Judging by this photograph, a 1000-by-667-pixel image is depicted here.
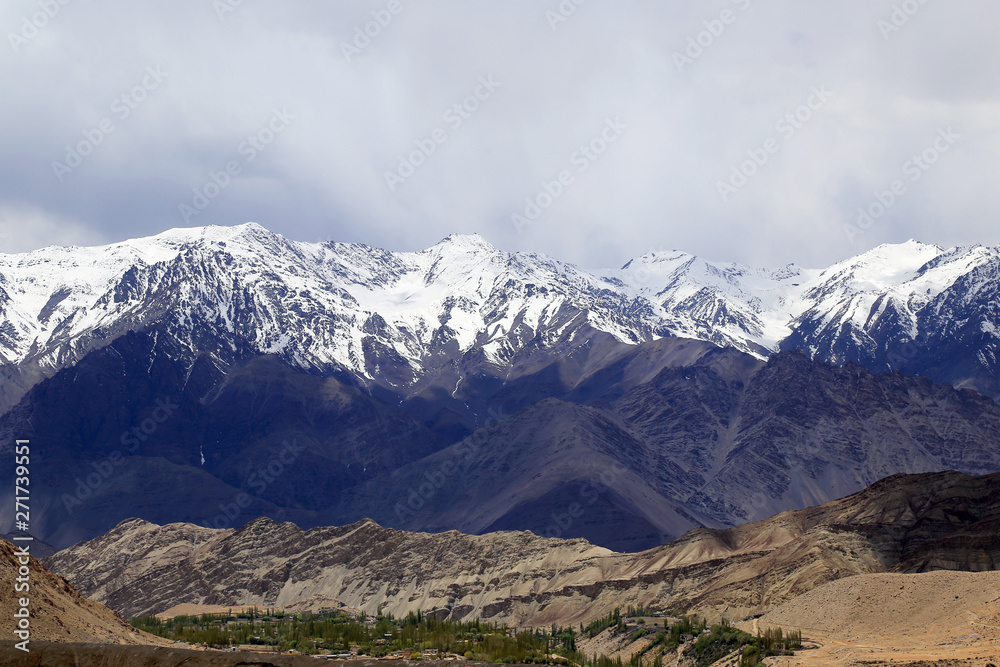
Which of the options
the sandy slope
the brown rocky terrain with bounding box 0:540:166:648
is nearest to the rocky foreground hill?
the sandy slope

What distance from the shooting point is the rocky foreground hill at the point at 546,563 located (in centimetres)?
11506

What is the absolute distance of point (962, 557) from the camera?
9875 centimetres

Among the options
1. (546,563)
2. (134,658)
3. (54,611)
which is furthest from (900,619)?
(546,563)

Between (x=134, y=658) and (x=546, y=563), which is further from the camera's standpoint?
(x=546, y=563)

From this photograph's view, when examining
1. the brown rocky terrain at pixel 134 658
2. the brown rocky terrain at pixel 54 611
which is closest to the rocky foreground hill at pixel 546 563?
the brown rocky terrain at pixel 54 611

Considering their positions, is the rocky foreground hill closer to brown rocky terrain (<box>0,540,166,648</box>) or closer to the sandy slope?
the sandy slope

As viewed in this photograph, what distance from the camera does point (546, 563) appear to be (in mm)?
164500

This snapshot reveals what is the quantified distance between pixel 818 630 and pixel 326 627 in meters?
36.9

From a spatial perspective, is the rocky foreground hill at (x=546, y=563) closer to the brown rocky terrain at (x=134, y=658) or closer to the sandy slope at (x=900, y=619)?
the sandy slope at (x=900, y=619)

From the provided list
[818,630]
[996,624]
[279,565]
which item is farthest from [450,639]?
[279,565]

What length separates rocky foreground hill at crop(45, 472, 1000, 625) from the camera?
115 m

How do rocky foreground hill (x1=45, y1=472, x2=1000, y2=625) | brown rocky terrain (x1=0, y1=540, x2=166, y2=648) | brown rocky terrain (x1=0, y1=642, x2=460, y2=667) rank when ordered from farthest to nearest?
rocky foreground hill (x1=45, y1=472, x2=1000, y2=625)
brown rocky terrain (x1=0, y1=540, x2=166, y2=648)
brown rocky terrain (x1=0, y1=642, x2=460, y2=667)

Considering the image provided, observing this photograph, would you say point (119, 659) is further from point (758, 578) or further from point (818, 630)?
point (758, 578)

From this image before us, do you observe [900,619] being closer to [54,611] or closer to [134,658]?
[134,658]
